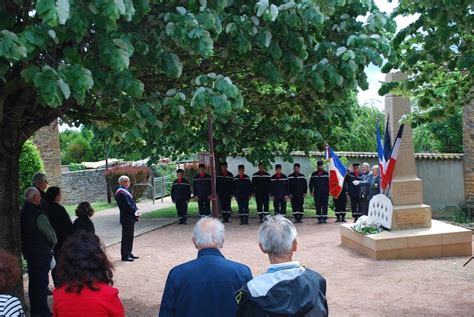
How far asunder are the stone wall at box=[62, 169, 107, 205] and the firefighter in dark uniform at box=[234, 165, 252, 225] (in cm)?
1251

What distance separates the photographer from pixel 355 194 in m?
17.0

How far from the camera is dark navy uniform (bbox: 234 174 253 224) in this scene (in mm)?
17781

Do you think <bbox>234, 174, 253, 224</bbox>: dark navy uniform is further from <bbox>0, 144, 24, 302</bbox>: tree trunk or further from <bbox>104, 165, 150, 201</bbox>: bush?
<bbox>0, 144, 24, 302</bbox>: tree trunk

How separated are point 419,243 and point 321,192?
18.9 feet

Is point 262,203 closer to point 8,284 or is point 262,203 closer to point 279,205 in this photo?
point 279,205

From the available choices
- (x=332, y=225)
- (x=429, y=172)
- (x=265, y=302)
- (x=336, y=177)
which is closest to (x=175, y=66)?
(x=265, y=302)

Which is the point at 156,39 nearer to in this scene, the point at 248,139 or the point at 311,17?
the point at 311,17

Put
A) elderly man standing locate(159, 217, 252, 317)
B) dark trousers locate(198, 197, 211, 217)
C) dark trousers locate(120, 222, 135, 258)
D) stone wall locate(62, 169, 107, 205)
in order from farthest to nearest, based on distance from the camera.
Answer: stone wall locate(62, 169, 107, 205) < dark trousers locate(198, 197, 211, 217) < dark trousers locate(120, 222, 135, 258) < elderly man standing locate(159, 217, 252, 317)

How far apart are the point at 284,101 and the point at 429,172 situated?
1371 cm

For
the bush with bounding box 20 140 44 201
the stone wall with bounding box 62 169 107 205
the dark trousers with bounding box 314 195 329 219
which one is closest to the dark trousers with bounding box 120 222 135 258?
the bush with bounding box 20 140 44 201

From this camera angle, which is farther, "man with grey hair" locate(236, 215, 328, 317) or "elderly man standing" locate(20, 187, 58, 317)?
"elderly man standing" locate(20, 187, 58, 317)

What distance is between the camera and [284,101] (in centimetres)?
902

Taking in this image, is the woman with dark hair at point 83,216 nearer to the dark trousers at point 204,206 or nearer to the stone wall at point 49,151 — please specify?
the dark trousers at point 204,206

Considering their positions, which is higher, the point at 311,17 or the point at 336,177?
the point at 311,17
